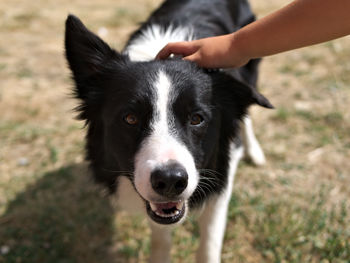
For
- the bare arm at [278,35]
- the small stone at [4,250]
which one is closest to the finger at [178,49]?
the bare arm at [278,35]

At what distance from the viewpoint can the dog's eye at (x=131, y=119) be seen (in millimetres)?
2146

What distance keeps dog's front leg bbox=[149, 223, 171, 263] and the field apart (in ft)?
0.75

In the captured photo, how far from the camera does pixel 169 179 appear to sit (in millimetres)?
1844

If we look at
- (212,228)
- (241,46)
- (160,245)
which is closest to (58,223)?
(160,245)

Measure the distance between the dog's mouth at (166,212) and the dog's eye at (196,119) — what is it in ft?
1.60

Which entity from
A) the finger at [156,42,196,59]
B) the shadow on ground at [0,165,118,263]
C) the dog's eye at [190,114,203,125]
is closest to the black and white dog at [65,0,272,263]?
the dog's eye at [190,114,203,125]

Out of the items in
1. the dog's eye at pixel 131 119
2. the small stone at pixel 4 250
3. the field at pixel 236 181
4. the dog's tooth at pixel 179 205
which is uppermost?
the dog's eye at pixel 131 119

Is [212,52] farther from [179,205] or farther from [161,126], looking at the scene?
[179,205]

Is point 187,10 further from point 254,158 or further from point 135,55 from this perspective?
point 254,158

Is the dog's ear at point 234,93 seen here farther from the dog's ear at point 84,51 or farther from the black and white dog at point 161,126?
the dog's ear at point 84,51

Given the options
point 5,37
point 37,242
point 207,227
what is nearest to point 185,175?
point 207,227

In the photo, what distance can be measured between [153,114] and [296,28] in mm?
908

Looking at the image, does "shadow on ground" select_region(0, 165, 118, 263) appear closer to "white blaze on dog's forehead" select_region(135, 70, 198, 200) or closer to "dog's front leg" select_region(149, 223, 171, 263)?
"dog's front leg" select_region(149, 223, 171, 263)

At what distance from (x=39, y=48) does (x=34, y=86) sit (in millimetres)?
1423
